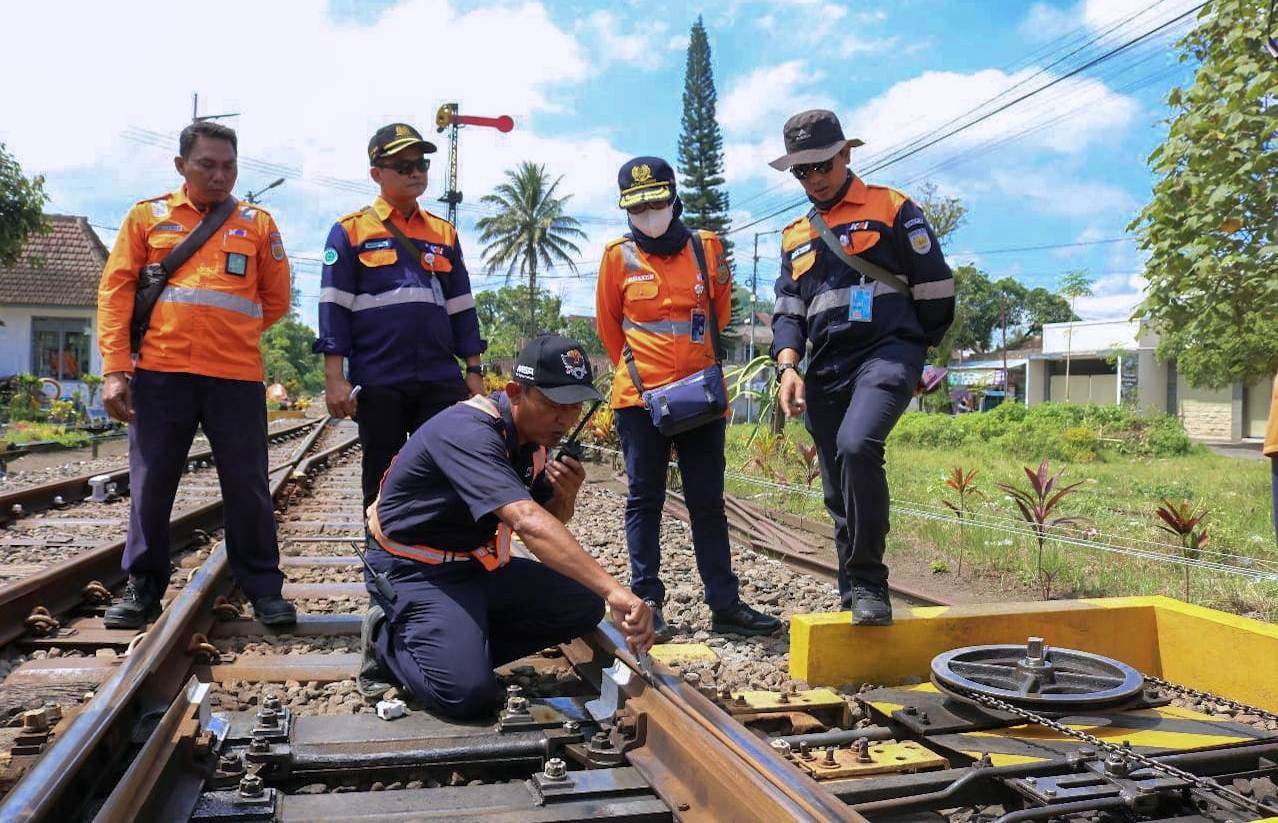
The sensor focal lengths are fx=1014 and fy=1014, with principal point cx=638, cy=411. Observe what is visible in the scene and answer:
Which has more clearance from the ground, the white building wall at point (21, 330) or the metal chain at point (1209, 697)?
the white building wall at point (21, 330)

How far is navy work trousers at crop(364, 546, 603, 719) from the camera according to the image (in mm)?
3119

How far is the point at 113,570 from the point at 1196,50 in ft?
30.3

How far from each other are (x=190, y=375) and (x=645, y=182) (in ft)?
7.03

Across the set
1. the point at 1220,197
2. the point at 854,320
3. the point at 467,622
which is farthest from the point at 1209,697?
the point at 1220,197

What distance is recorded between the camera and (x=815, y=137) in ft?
13.7

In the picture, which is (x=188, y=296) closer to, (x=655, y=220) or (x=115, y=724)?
(x=655, y=220)

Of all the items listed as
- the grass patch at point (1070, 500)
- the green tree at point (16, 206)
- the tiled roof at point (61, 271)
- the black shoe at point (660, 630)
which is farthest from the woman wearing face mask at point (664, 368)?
the tiled roof at point (61, 271)

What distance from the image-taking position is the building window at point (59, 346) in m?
33.2

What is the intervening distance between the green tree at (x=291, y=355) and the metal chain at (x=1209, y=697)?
192 ft

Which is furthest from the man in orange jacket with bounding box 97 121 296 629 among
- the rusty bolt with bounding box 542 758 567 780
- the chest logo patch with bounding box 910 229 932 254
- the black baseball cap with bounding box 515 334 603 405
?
the chest logo patch with bounding box 910 229 932 254

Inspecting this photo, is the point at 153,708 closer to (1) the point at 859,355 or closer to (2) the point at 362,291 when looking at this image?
(2) the point at 362,291

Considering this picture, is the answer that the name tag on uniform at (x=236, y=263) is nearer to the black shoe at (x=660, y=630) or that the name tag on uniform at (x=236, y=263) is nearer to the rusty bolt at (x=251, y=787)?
the black shoe at (x=660, y=630)

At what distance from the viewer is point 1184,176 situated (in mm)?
8359

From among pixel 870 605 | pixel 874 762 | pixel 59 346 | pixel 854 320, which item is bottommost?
pixel 874 762
